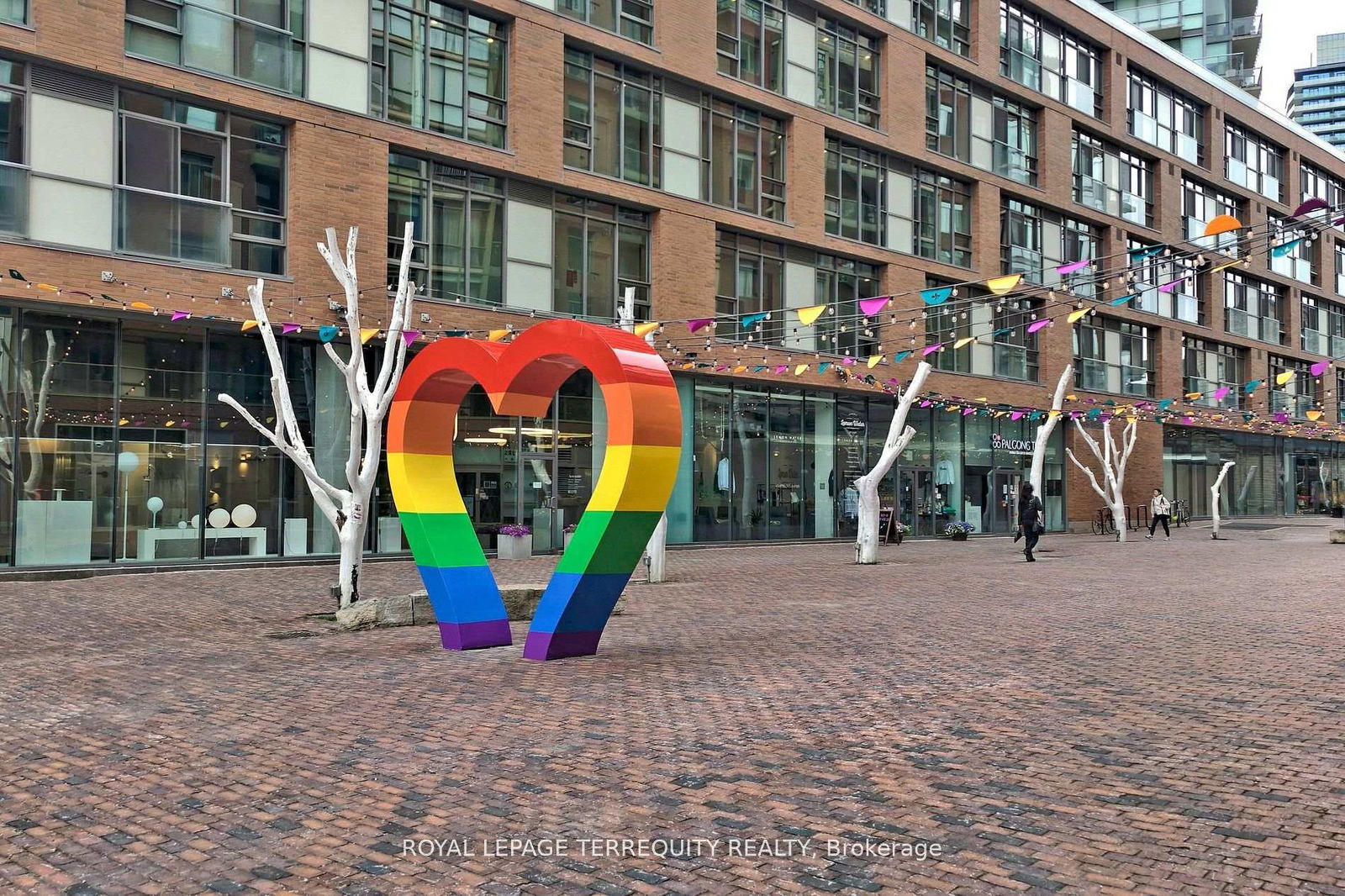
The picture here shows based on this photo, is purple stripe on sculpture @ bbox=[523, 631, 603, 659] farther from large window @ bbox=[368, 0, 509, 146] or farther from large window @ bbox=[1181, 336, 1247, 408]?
large window @ bbox=[1181, 336, 1247, 408]

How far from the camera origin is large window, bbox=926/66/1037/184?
3588cm

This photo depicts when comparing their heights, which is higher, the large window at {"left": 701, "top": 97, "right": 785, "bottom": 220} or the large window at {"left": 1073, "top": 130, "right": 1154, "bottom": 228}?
the large window at {"left": 1073, "top": 130, "right": 1154, "bottom": 228}

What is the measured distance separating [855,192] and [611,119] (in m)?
8.98

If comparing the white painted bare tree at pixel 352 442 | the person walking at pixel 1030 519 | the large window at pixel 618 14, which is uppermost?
the large window at pixel 618 14

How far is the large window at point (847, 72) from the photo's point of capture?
3231cm

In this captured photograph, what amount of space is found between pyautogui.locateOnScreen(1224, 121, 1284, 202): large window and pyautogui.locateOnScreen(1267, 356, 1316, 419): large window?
25.2 feet

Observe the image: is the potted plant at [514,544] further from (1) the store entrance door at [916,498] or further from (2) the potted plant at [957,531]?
(2) the potted plant at [957,531]

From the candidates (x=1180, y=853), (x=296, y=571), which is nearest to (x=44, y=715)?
(x=1180, y=853)

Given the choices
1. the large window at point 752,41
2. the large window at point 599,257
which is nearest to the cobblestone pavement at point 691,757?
the large window at point 599,257

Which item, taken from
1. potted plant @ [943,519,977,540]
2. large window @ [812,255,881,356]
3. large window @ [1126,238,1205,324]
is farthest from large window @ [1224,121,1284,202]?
large window @ [812,255,881,356]

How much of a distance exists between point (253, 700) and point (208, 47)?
16.2m

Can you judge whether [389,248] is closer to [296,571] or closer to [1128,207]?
[296,571]

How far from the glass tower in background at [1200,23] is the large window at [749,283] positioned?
34444mm

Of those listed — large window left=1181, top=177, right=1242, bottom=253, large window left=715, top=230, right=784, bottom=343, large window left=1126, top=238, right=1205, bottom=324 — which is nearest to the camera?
large window left=715, top=230, right=784, bottom=343
